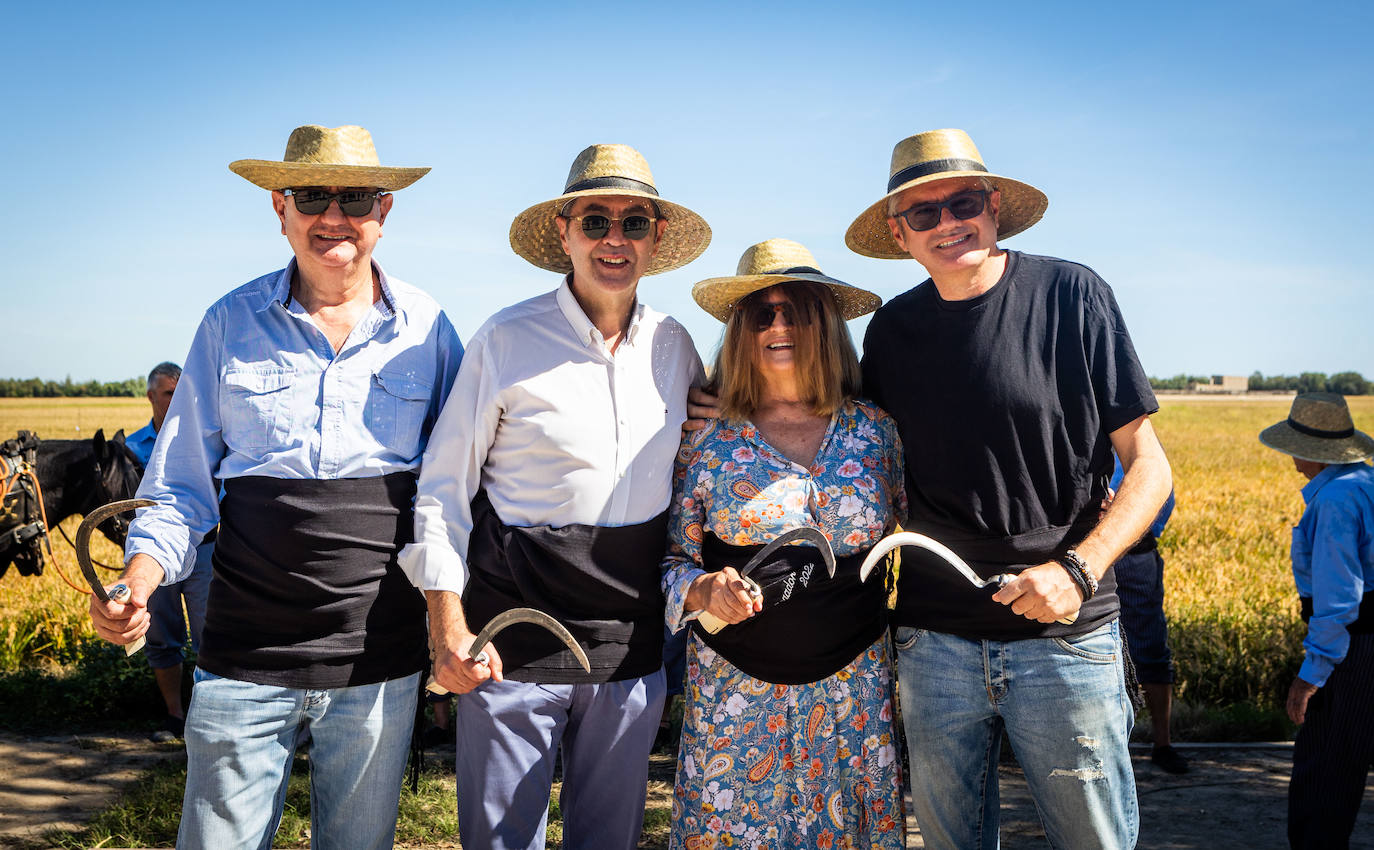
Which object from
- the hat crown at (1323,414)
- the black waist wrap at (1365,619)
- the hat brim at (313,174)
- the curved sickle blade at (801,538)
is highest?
the hat brim at (313,174)

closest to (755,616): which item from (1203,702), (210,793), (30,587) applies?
(210,793)

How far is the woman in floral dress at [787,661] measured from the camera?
2.97 meters

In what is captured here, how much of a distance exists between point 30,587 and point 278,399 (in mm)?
9605

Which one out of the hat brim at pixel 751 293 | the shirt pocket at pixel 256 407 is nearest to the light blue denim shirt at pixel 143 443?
the shirt pocket at pixel 256 407

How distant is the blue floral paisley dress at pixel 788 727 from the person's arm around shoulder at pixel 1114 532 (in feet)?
1.92

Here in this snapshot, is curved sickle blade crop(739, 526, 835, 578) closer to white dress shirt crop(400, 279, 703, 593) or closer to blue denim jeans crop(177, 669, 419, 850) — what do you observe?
white dress shirt crop(400, 279, 703, 593)

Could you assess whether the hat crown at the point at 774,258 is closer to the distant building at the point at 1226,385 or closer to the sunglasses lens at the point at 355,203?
the sunglasses lens at the point at 355,203

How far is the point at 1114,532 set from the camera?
2.69 m

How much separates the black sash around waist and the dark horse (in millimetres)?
6722

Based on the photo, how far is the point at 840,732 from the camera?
2994 millimetres

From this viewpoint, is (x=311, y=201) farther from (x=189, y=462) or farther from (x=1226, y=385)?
(x=1226, y=385)

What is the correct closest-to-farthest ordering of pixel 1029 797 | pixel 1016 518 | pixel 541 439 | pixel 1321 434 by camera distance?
pixel 1016 518 < pixel 541 439 < pixel 1321 434 < pixel 1029 797

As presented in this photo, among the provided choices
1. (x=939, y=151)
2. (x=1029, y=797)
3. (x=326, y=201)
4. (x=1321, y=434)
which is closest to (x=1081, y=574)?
(x=939, y=151)

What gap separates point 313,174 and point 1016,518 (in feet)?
7.74
